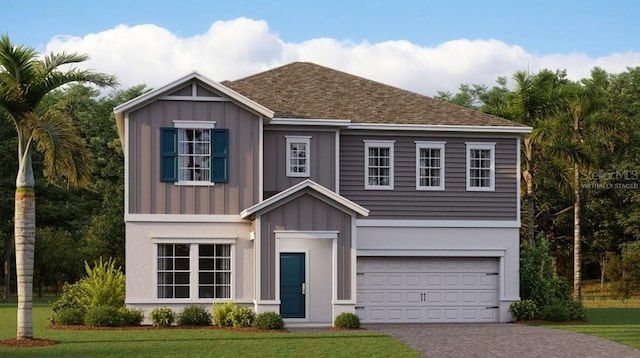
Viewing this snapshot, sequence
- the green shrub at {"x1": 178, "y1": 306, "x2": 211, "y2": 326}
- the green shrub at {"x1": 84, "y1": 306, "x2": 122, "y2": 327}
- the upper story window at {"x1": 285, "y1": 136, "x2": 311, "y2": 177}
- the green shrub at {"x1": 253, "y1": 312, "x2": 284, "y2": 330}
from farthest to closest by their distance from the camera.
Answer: the upper story window at {"x1": 285, "y1": 136, "x2": 311, "y2": 177}
the green shrub at {"x1": 178, "y1": 306, "x2": 211, "y2": 326}
the green shrub at {"x1": 84, "y1": 306, "x2": 122, "y2": 327}
the green shrub at {"x1": 253, "y1": 312, "x2": 284, "y2": 330}

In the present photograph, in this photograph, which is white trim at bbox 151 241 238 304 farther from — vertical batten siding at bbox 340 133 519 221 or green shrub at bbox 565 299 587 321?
green shrub at bbox 565 299 587 321

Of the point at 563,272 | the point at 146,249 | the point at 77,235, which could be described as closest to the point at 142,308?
the point at 146,249

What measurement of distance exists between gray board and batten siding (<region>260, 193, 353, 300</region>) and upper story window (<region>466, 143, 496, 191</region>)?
507 centimetres

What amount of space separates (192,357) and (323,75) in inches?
630

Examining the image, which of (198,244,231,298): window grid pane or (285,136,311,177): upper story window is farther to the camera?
(285,136,311,177): upper story window

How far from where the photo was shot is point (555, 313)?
28656 mm

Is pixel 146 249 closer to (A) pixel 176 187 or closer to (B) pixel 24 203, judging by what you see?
(A) pixel 176 187

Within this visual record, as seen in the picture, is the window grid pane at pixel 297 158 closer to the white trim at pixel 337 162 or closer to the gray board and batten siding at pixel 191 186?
the white trim at pixel 337 162

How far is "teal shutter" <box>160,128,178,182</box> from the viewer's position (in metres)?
27.3

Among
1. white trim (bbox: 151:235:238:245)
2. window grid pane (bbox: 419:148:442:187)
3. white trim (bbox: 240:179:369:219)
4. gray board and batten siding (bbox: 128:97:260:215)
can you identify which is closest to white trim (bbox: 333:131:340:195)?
white trim (bbox: 240:179:369:219)

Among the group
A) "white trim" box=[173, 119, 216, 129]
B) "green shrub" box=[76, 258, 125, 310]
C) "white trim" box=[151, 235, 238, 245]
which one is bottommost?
"green shrub" box=[76, 258, 125, 310]

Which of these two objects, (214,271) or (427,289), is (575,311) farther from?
(214,271)

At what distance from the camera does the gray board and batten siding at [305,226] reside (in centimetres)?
2645

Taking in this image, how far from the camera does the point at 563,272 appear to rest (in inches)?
2296
